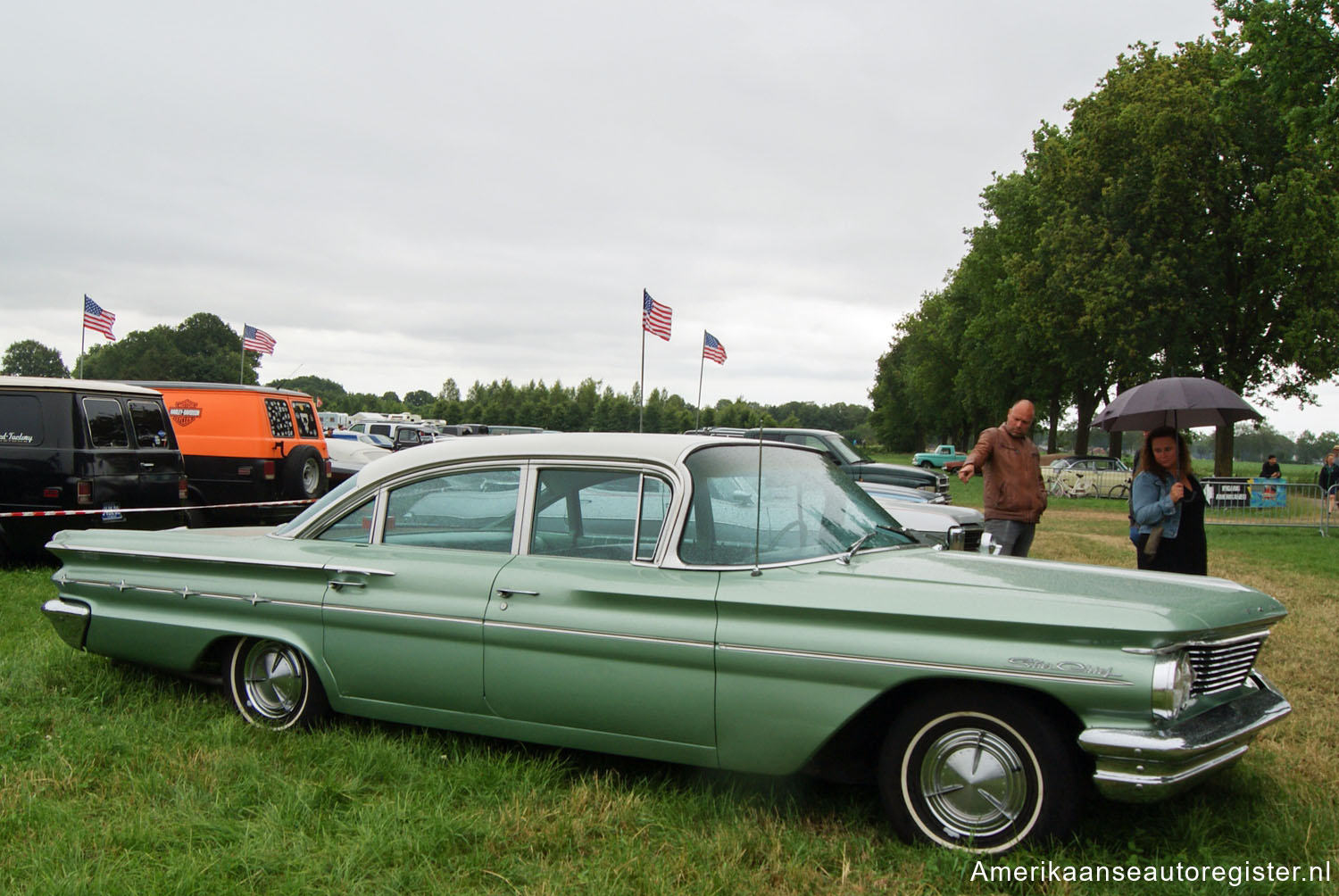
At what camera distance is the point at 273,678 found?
4559mm

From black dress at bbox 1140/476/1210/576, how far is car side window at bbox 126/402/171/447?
9110 mm

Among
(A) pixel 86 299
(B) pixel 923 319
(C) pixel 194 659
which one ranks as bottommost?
(C) pixel 194 659

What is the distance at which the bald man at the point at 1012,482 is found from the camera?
766cm

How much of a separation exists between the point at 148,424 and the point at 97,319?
22213mm

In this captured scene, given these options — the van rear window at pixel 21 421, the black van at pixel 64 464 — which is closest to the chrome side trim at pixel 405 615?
the black van at pixel 64 464

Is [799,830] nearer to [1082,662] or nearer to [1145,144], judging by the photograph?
[1082,662]

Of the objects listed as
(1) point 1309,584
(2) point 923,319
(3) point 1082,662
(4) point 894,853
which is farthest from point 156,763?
(2) point 923,319

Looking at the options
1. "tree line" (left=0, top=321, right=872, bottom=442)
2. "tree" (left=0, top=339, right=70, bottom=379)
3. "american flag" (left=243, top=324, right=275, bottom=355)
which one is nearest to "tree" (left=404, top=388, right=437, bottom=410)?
"tree line" (left=0, top=321, right=872, bottom=442)

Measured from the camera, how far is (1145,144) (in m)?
28.7

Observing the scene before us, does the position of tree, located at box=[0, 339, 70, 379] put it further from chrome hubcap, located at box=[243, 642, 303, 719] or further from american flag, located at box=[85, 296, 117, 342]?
chrome hubcap, located at box=[243, 642, 303, 719]

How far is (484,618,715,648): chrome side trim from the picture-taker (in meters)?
3.59

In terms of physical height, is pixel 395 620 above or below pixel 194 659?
above

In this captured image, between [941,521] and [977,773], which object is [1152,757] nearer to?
[977,773]

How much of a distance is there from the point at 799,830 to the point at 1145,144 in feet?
99.0
